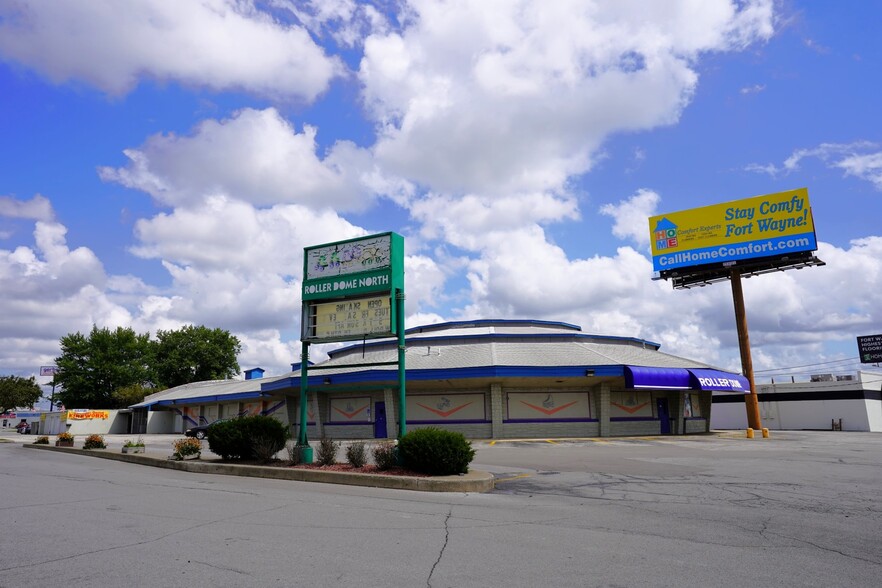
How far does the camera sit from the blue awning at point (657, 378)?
31.5 m

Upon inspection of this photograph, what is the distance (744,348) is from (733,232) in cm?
794

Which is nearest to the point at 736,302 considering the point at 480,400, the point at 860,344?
the point at 480,400

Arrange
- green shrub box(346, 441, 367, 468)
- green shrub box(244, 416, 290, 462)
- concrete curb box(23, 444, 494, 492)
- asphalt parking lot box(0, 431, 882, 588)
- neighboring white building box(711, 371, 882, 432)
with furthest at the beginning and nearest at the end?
neighboring white building box(711, 371, 882, 432) → green shrub box(244, 416, 290, 462) → green shrub box(346, 441, 367, 468) → concrete curb box(23, 444, 494, 492) → asphalt parking lot box(0, 431, 882, 588)

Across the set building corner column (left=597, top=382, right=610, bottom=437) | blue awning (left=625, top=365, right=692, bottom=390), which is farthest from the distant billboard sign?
building corner column (left=597, top=382, right=610, bottom=437)

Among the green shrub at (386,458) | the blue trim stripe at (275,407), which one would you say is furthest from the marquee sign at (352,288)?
the blue trim stripe at (275,407)

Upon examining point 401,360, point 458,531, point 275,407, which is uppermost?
point 401,360

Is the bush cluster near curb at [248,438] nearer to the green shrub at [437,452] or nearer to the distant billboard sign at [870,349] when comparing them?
the green shrub at [437,452]

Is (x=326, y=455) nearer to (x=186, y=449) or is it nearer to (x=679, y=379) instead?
(x=186, y=449)

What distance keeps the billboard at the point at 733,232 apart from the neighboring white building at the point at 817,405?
1465 cm

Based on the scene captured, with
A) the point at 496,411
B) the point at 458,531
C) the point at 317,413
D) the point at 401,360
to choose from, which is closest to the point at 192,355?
the point at 317,413

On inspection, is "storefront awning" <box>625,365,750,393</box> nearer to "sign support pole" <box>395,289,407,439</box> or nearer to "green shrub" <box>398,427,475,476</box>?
"sign support pole" <box>395,289,407,439</box>

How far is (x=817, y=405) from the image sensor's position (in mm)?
47312

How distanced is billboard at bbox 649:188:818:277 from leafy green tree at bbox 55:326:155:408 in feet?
209

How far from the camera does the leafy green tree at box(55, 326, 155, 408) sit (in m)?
72.6
